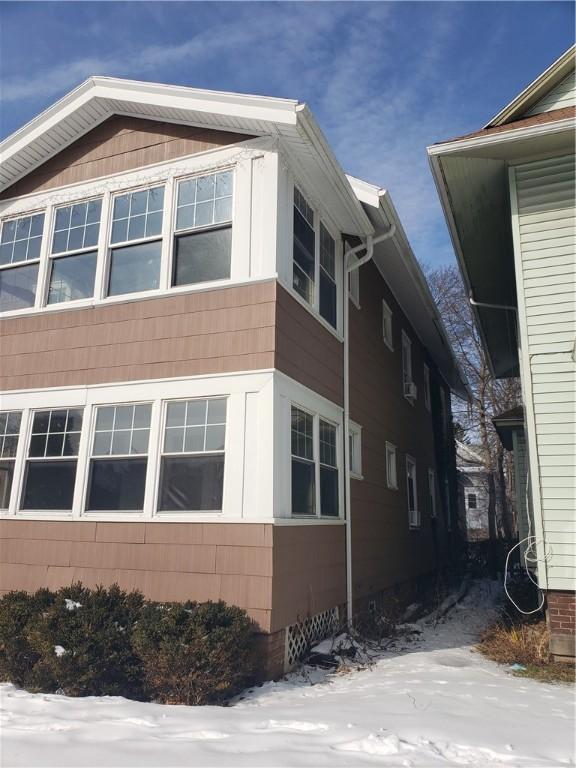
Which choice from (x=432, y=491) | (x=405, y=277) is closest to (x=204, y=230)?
(x=405, y=277)

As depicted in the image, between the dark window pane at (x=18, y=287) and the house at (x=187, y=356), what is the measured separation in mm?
33

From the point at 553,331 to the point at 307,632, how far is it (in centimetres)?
476

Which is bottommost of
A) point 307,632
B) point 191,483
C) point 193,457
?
point 307,632

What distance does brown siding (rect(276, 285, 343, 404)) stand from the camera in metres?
6.93

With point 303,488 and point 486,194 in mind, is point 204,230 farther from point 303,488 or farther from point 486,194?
point 486,194

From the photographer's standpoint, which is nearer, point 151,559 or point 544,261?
point 151,559

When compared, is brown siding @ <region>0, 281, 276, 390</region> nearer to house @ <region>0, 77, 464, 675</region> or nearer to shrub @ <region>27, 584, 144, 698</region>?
house @ <region>0, 77, 464, 675</region>

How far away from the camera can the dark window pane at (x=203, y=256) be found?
24.0ft

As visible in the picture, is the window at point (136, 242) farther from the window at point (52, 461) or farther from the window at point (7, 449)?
the window at point (7, 449)

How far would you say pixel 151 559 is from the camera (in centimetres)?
656

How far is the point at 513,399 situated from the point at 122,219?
75.4 ft

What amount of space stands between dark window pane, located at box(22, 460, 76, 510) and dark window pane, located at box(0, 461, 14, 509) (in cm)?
29

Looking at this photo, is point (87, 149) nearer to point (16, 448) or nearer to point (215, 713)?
point (16, 448)

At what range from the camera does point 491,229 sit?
9.36m
